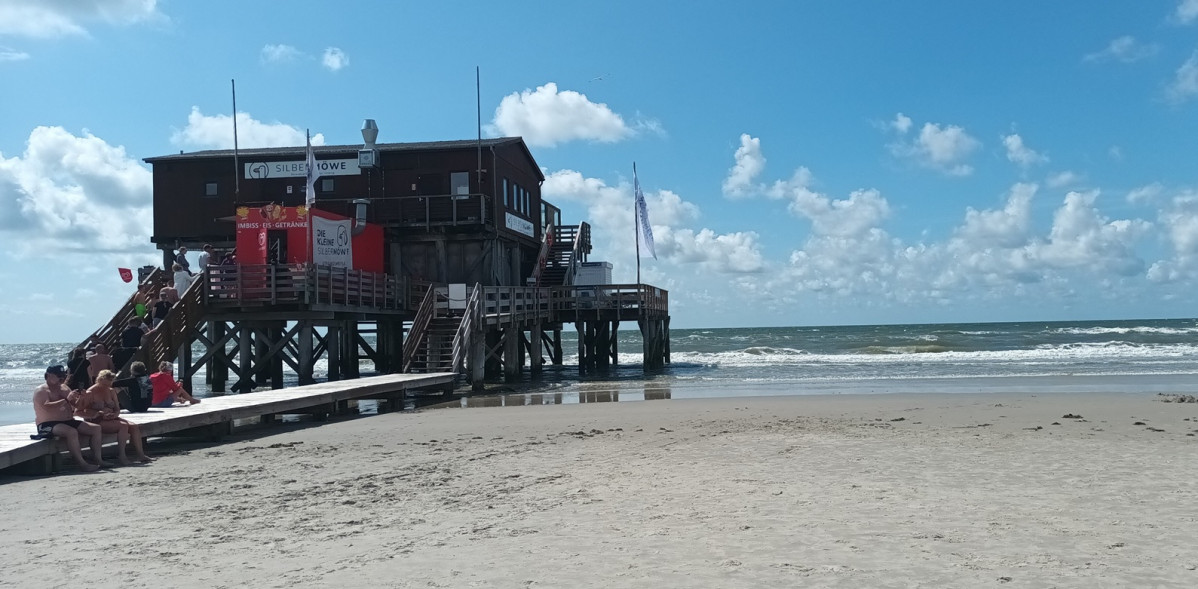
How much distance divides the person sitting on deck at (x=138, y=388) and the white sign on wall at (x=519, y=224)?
63.7 ft

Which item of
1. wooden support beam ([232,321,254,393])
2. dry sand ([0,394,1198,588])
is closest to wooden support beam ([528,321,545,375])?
wooden support beam ([232,321,254,393])

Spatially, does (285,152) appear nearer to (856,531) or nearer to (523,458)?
(523,458)

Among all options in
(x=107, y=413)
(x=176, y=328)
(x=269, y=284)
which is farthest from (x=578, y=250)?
(x=107, y=413)

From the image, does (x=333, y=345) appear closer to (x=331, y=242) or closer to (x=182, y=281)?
(x=331, y=242)

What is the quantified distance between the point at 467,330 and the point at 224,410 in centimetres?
963

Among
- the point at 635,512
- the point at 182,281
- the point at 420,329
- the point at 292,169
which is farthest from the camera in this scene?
the point at 292,169

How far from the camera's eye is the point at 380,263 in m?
28.5

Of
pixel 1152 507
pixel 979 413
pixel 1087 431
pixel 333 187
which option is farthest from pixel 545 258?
pixel 1152 507

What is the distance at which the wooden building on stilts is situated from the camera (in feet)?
72.6

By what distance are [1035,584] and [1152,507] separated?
2798 mm

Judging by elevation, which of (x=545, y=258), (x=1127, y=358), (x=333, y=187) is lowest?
(x=1127, y=358)

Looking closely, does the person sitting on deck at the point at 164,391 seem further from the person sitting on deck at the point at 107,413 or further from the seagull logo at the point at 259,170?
the seagull logo at the point at 259,170

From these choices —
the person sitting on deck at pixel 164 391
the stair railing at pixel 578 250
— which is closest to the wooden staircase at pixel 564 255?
→ the stair railing at pixel 578 250

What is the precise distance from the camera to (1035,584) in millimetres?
5402
